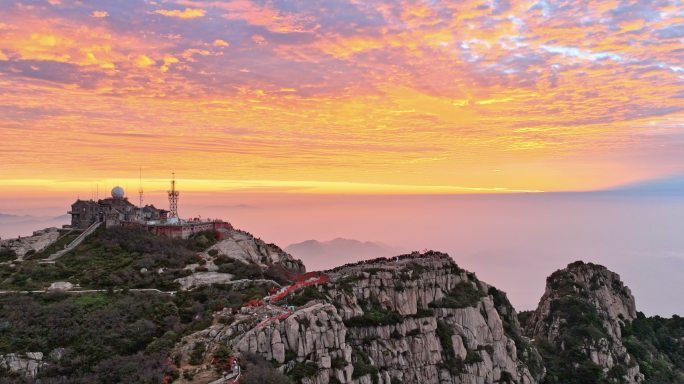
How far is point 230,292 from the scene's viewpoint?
48.2m

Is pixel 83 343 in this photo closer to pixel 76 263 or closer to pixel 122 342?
pixel 122 342

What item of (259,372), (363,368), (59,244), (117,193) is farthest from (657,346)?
(59,244)

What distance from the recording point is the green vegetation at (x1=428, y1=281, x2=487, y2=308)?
56031 mm

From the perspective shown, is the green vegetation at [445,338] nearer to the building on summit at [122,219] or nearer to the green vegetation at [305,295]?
the green vegetation at [305,295]

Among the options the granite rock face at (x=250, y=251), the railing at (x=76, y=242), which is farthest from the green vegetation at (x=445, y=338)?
the railing at (x=76, y=242)

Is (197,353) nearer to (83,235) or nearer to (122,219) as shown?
(83,235)

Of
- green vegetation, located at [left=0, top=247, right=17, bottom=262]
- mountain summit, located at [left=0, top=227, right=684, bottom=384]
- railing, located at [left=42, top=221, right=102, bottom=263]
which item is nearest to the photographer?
mountain summit, located at [left=0, top=227, right=684, bottom=384]

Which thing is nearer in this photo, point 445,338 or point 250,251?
point 445,338

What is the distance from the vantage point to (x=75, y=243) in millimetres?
63062

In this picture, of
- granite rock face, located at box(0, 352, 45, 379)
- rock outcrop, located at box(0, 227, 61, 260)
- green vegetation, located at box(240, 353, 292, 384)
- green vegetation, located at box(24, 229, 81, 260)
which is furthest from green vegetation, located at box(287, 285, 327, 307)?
rock outcrop, located at box(0, 227, 61, 260)

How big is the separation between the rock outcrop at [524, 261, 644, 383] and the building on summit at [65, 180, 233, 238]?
5835 centimetres

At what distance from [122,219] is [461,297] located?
5227 cm

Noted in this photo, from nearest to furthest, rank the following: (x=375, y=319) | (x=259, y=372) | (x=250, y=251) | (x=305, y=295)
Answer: (x=259, y=372) → (x=305, y=295) → (x=375, y=319) → (x=250, y=251)

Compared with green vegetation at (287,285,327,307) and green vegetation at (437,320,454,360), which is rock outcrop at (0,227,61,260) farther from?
green vegetation at (437,320,454,360)
